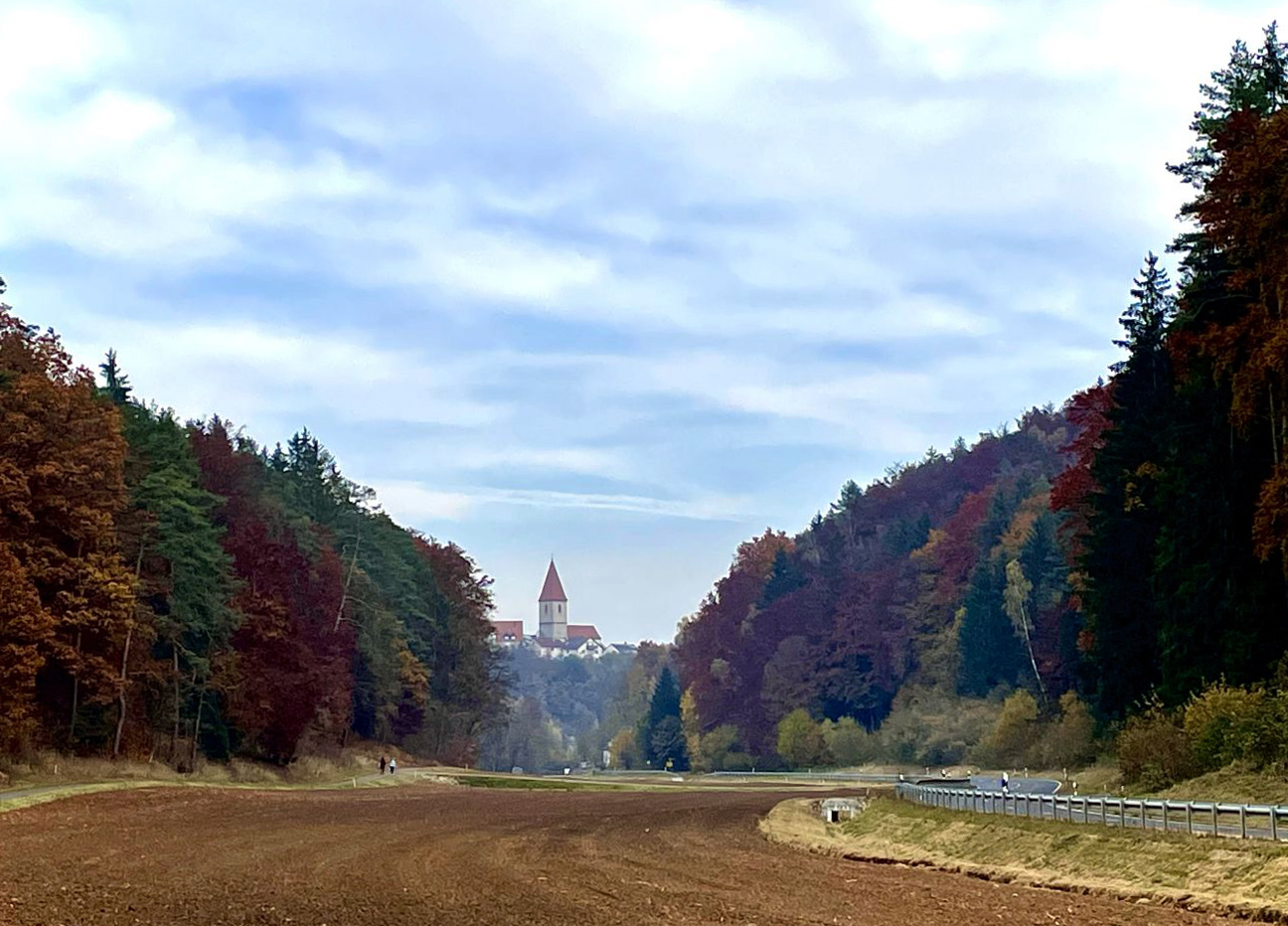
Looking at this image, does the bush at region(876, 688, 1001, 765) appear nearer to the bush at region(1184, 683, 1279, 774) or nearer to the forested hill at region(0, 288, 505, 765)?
the forested hill at region(0, 288, 505, 765)

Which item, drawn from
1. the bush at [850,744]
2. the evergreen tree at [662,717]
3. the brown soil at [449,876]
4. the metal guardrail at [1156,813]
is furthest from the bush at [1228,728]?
the evergreen tree at [662,717]

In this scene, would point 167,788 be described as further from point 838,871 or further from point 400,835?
point 838,871

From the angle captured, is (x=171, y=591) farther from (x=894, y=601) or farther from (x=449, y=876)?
(x=894, y=601)

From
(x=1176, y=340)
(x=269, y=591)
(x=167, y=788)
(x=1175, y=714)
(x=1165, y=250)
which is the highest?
(x=1165, y=250)

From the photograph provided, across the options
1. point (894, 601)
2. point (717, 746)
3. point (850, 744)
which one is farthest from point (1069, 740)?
point (717, 746)

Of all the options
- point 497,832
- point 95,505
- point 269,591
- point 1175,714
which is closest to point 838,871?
point 497,832

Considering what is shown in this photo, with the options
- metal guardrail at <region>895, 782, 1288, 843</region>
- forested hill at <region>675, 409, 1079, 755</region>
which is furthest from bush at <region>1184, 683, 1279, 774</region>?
forested hill at <region>675, 409, 1079, 755</region>

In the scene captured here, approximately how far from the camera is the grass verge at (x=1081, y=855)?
69.6 ft

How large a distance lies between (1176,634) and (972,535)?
295 ft

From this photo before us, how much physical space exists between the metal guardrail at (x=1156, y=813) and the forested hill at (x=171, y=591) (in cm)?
3252

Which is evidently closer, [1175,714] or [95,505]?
[1175,714]

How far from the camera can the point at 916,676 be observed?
128125 millimetres

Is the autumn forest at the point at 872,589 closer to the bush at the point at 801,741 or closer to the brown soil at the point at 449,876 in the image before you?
the bush at the point at 801,741

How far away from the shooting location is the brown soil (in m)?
21.0
